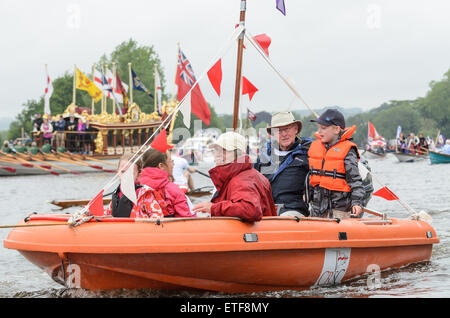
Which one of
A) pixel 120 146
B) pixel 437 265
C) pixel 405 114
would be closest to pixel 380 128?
pixel 405 114

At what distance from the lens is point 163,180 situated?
18.3 ft

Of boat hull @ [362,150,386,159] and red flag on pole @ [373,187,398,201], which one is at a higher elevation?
red flag on pole @ [373,187,398,201]

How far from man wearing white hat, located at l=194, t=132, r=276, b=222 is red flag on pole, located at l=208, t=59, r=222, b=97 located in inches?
43.8

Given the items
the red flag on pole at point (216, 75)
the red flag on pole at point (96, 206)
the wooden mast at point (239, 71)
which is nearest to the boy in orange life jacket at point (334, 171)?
the wooden mast at point (239, 71)

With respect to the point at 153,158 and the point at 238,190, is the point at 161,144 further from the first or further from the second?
the point at 238,190

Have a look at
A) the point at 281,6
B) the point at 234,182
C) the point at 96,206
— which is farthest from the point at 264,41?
the point at 96,206

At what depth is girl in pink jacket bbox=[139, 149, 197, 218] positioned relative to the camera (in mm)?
5539

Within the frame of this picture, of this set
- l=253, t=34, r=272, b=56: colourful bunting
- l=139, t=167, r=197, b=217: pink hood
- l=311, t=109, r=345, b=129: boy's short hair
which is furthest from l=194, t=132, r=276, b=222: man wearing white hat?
l=253, t=34, r=272, b=56: colourful bunting

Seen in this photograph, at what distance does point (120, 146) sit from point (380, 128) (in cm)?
10660

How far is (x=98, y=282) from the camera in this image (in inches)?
215

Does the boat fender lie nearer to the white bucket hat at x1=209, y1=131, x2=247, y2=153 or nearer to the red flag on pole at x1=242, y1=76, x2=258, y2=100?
the white bucket hat at x1=209, y1=131, x2=247, y2=153

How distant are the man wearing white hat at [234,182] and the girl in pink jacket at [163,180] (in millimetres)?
450

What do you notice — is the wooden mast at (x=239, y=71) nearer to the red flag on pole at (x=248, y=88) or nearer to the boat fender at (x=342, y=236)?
the red flag on pole at (x=248, y=88)
